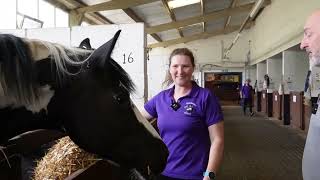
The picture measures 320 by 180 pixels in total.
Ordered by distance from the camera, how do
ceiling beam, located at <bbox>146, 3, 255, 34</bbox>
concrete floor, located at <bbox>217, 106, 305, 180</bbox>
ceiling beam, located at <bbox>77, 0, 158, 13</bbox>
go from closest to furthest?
concrete floor, located at <bbox>217, 106, 305, 180</bbox>
ceiling beam, located at <bbox>77, 0, 158, 13</bbox>
ceiling beam, located at <bbox>146, 3, 255, 34</bbox>

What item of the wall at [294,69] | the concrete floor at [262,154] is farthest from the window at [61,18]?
the wall at [294,69]

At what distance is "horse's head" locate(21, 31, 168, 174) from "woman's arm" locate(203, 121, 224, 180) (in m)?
0.73

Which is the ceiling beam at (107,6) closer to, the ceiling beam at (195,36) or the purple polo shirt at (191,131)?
the purple polo shirt at (191,131)

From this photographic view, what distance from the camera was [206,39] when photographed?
23188 mm

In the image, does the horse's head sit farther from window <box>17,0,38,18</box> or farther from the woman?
window <box>17,0,38,18</box>

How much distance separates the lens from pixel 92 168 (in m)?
2.20

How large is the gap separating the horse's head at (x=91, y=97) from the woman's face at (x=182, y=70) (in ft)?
2.49

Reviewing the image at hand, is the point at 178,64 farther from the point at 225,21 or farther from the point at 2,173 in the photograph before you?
the point at 225,21

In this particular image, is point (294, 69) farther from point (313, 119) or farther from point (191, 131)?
point (313, 119)

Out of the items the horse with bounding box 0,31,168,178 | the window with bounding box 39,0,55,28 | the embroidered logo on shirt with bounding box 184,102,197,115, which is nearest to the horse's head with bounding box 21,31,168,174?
the horse with bounding box 0,31,168,178

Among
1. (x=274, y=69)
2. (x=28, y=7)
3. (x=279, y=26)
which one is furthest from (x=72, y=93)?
(x=274, y=69)

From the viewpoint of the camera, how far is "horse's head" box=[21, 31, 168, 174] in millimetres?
1291

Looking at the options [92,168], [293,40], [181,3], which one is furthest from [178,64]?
[181,3]

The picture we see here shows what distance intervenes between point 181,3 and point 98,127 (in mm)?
11432
